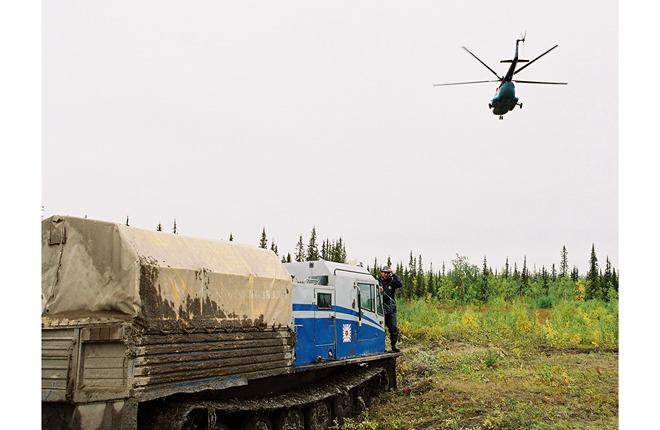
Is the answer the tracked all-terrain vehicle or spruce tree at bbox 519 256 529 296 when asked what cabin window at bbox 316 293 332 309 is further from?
spruce tree at bbox 519 256 529 296

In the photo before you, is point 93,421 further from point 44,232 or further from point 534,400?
point 534,400

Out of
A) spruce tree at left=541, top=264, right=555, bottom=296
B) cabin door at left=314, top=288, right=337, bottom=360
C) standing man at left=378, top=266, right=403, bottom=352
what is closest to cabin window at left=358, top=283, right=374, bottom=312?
standing man at left=378, top=266, right=403, bottom=352

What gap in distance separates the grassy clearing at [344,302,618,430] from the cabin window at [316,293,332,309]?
1.90 metres

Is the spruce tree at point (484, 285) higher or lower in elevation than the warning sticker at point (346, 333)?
lower

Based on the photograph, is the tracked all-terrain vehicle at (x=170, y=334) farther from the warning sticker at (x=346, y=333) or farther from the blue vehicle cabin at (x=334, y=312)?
the warning sticker at (x=346, y=333)

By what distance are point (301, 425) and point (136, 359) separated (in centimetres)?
364

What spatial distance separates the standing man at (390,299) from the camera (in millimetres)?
13195

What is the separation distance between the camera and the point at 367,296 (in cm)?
1202

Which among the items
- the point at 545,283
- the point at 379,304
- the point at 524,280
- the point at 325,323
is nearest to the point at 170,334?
the point at 325,323

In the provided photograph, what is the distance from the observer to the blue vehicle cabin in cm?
983

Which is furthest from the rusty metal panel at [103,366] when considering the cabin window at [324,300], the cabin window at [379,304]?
the cabin window at [379,304]

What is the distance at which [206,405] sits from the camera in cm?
745

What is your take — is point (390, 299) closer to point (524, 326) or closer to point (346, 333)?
point (346, 333)

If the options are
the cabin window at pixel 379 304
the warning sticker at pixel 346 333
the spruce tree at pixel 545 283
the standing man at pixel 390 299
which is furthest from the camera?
the spruce tree at pixel 545 283
